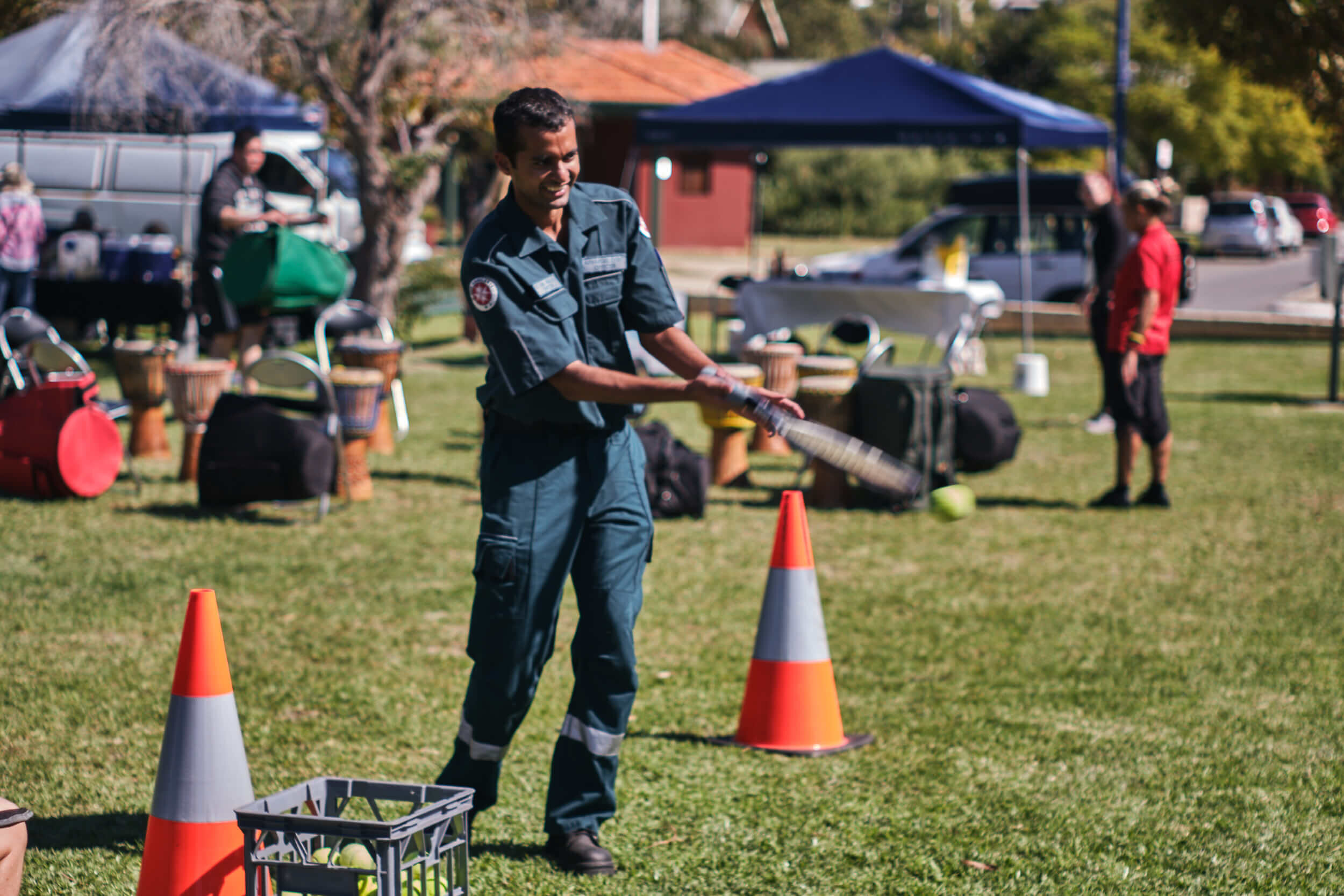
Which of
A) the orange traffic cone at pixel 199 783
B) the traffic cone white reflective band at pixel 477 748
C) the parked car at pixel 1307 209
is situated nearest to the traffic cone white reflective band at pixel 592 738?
the traffic cone white reflective band at pixel 477 748

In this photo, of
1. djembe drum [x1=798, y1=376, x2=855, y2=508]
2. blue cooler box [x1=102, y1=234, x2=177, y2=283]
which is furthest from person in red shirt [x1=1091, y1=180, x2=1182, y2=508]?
blue cooler box [x1=102, y1=234, x2=177, y2=283]

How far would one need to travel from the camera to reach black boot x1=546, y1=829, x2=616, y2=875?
3734mm

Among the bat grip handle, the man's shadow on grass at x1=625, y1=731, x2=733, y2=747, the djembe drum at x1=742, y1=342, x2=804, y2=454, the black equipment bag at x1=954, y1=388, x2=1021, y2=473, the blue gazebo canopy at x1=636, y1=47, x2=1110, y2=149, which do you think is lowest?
the man's shadow on grass at x1=625, y1=731, x2=733, y2=747

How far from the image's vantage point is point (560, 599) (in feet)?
11.8

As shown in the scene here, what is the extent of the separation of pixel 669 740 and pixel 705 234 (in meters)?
33.4

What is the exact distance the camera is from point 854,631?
6164mm

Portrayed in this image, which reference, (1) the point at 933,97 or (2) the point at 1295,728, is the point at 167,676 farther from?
(1) the point at 933,97

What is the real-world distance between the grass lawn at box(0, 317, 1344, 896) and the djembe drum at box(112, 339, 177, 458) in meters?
0.50

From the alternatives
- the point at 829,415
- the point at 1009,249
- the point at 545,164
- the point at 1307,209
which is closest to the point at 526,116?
the point at 545,164

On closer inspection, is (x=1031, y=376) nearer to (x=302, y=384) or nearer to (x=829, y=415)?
(x=829, y=415)

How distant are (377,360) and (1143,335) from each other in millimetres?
4897

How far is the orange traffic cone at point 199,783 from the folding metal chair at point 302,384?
4.51m

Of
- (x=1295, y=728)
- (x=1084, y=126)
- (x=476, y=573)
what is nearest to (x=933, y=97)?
(x=1084, y=126)

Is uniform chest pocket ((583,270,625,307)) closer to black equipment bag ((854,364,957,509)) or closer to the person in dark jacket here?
black equipment bag ((854,364,957,509))
